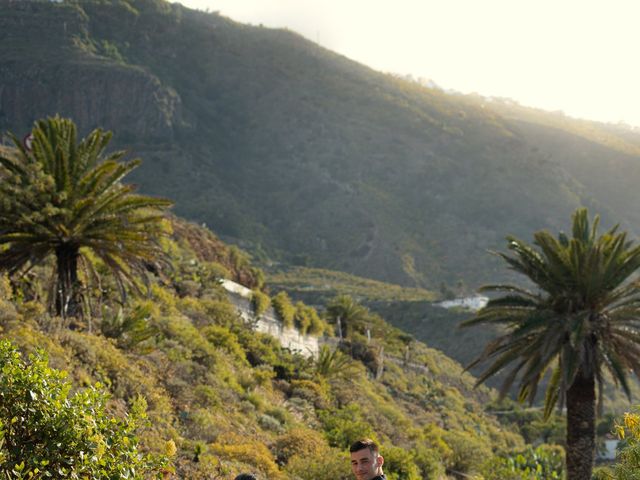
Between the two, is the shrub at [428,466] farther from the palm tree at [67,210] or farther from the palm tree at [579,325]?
the palm tree at [67,210]

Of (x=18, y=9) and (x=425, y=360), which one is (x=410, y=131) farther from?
(x=425, y=360)

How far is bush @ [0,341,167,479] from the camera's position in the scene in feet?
16.8

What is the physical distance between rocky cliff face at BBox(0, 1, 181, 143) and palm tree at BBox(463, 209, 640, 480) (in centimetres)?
13948

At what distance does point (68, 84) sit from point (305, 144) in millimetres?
53094

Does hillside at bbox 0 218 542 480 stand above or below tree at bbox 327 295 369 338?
above

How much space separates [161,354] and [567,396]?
31.8ft

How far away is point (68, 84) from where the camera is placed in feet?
486

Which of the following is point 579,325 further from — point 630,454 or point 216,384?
point 216,384

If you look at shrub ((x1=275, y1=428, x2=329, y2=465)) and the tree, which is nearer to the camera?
shrub ((x1=275, y1=428, x2=329, y2=465))

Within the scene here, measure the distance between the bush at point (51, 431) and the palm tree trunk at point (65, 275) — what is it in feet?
32.8

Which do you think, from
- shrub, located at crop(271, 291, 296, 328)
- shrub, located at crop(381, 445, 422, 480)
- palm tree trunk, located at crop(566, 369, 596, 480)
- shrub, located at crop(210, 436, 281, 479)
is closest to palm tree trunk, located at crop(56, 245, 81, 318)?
shrub, located at crop(210, 436, 281, 479)

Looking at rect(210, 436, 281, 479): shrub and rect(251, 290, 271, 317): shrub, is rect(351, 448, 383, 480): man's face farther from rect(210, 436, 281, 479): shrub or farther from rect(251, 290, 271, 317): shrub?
rect(251, 290, 271, 317): shrub

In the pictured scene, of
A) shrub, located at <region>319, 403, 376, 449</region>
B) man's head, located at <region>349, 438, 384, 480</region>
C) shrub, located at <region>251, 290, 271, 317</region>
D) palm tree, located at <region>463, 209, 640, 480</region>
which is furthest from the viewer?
shrub, located at <region>251, 290, 271, 317</region>

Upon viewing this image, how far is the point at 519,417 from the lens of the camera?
→ 57.4 metres
